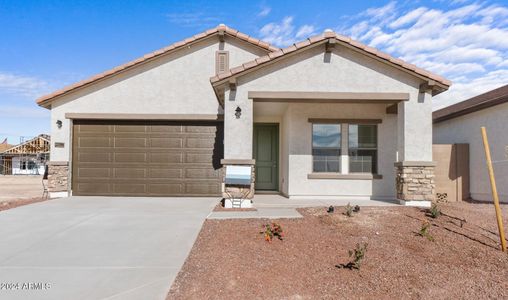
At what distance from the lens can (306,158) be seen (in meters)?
9.67

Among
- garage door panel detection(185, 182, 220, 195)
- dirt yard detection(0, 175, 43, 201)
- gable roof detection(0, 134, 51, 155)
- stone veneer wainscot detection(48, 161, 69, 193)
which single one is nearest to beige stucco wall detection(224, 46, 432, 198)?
garage door panel detection(185, 182, 220, 195)

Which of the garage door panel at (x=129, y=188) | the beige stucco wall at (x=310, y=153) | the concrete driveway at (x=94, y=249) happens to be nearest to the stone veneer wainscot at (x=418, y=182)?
the beige stucco wall at (x=310, y=153)

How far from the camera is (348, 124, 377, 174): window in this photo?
32.0ft

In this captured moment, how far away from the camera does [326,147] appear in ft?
32.1

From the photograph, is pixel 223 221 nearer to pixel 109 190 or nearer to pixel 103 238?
pixel 103 238

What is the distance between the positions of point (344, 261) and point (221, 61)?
27.2 ft

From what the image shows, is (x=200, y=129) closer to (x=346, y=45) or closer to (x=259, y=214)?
(x=259, y=214)

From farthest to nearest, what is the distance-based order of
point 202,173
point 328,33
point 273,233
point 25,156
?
point 25,156
point 202,173
point 328,33
point 273,233

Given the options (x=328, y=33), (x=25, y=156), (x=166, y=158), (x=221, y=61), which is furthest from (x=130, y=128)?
(x=25, y=156)

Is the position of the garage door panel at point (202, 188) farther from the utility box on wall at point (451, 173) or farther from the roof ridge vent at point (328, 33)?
the utility box on wall at point (451, 173)

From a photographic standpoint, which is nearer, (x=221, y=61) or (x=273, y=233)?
(x=273, y=233)

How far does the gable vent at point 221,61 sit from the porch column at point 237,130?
9.80 ft

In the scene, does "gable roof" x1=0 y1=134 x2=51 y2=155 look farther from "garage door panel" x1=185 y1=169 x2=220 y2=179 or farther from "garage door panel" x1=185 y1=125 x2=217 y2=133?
"garage door panel" x1=185 y1=169 x2=220 y2=179

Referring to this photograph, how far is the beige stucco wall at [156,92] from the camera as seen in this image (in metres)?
10.4
